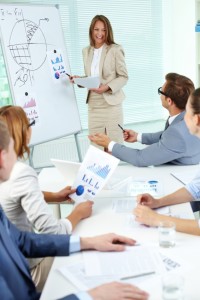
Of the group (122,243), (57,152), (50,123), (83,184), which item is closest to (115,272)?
(122,243)

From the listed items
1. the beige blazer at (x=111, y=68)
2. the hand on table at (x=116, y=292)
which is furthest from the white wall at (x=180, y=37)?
the hand on table at (x=116, y=292)

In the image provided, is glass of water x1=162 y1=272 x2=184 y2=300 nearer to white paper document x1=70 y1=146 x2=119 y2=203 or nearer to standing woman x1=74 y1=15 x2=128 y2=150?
white paper document x1=70 y1=146 x2=119 y2=203

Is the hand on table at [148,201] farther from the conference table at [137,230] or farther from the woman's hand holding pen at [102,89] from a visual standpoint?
the woman's hand holding pen at [102,89]

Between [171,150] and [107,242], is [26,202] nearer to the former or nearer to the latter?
[107,242]

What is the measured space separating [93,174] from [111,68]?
2.05 meters

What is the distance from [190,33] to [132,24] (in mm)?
656

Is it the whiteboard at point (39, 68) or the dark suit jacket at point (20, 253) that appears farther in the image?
the whiteboard at point (39, 68)

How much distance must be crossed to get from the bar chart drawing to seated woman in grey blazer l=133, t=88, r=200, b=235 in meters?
0.19

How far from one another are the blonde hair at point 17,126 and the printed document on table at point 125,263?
523 millimetres

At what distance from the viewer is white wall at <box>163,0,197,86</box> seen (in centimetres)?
447

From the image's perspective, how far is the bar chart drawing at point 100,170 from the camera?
1894mm

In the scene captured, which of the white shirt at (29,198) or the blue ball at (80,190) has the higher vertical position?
the white shirt at (29,198)

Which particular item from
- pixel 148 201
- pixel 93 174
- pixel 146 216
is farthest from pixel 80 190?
pixel 146 216

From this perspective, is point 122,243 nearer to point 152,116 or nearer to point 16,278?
point 16,278
